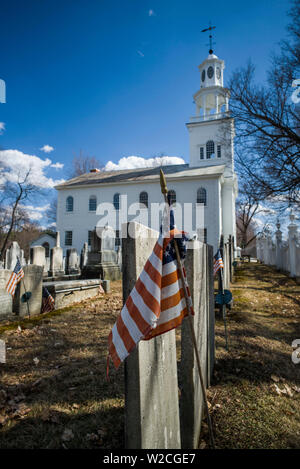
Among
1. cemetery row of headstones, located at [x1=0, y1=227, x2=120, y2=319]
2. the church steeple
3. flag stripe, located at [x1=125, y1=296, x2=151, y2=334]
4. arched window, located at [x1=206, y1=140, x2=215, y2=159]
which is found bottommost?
cemetery row of headstones, located at [x1=0, y1=227, x2=120, y2=319]

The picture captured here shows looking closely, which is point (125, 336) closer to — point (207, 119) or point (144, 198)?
point (144, 198)

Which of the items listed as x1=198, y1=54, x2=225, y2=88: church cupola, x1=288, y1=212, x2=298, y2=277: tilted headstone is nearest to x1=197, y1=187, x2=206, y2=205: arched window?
x1=198, y1=54, x2=225, y2=88: church cupola

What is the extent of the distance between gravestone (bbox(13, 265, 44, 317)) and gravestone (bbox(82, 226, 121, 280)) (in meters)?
4.38

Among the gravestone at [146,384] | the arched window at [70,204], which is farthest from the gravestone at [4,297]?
the arched window at [70,204]

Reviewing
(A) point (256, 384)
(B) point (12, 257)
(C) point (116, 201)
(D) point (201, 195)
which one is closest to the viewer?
(A) point (256, 384)

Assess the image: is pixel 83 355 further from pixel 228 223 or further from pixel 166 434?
pixel 228 223

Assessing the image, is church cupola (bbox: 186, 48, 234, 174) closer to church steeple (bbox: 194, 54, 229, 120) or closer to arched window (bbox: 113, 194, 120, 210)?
church steeple (bbox: 194, 54, 229, 120)

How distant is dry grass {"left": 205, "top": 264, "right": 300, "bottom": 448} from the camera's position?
2344mm

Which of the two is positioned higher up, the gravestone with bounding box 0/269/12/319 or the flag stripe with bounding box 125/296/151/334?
the flag stripe with bounding box 125/296/151/334

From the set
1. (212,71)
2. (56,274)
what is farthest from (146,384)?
(212,71)

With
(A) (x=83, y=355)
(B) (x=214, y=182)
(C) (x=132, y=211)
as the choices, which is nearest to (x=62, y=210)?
(C) (x=132, y=211)

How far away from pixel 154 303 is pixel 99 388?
85.0 inches

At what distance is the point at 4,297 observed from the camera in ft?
18.8

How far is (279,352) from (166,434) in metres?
3.23
